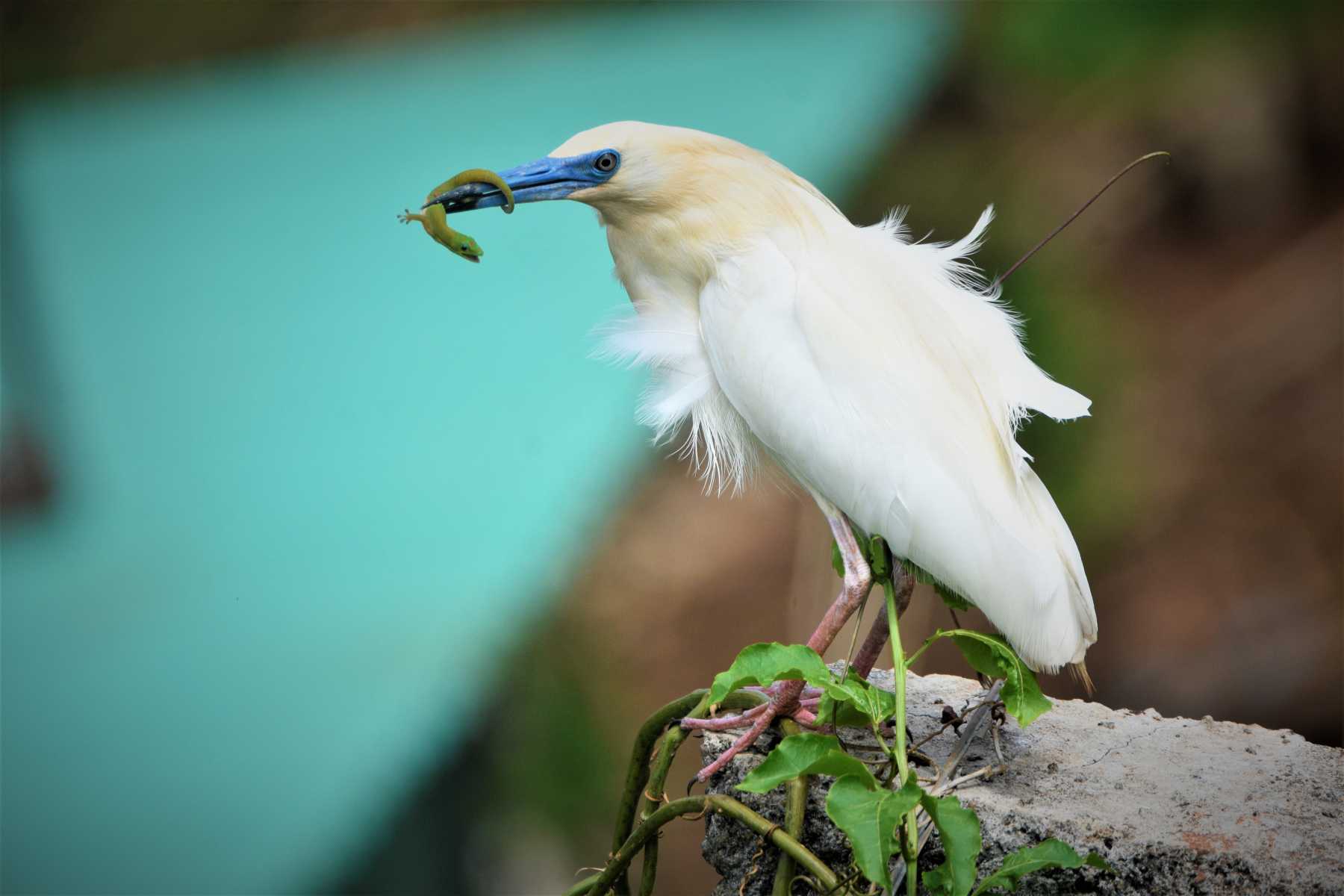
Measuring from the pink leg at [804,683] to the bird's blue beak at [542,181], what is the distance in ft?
1.44

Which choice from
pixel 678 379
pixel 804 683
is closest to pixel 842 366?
pixel 678 379

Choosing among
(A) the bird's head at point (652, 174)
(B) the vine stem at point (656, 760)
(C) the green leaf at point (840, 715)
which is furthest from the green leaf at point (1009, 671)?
(A) the bird's head at point (652, 174)

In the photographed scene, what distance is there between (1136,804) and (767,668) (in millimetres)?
356

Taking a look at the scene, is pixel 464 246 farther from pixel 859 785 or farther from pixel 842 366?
pixel 859 785

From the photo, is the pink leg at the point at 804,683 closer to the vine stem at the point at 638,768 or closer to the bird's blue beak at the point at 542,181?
the vine stem at the point at 638,768

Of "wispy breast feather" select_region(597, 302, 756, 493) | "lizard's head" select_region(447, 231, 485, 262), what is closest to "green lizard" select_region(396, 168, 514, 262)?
"lizard's head" select_region(447, 231, 485, 262)

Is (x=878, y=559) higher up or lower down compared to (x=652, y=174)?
lower down

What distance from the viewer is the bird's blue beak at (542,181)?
103 cm

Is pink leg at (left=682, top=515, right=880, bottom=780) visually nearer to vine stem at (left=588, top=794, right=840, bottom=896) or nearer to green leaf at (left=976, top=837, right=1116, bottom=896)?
vine stem at (left=588, top=794, right=840, bottom=896)

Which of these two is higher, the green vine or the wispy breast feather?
the wispy breast feather

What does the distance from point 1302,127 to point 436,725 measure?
1.70 metres

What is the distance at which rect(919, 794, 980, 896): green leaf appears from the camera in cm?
71

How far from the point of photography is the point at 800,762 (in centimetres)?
77

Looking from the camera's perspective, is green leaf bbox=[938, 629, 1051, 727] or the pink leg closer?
green leaf bbox=[938, 629, 1051, 727]
